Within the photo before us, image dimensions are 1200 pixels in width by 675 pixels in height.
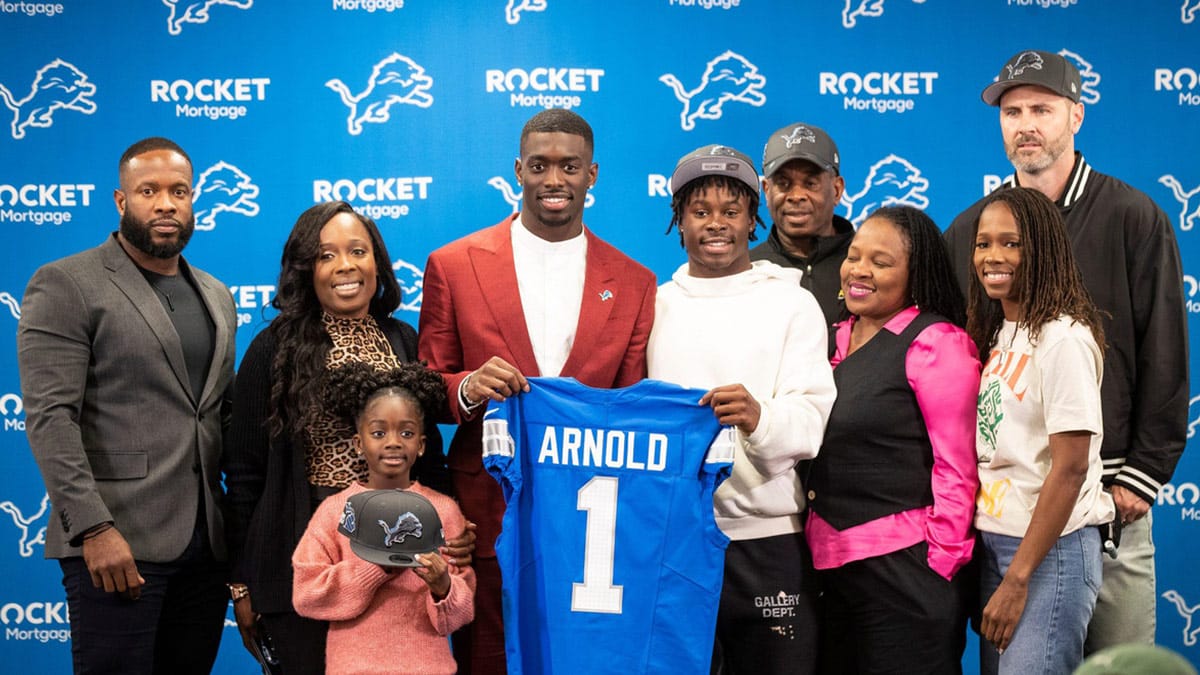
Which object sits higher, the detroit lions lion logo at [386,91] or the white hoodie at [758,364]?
the detroit lions lion logo at [386,91]

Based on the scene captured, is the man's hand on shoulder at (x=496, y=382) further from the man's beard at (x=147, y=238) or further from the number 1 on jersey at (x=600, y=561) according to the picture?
the man's beard at (x=147, y=238)

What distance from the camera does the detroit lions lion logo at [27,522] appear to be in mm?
4672

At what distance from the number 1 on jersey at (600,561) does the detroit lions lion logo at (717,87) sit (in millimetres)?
2445

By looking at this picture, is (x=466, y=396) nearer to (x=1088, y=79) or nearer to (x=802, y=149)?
(x=802, y=149)

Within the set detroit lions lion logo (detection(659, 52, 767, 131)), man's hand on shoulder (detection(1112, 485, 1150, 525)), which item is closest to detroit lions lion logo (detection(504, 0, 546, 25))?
detroit lions lion logo (detection(659, 52, 767, 131))

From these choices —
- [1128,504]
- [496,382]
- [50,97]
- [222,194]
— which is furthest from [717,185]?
[50,97]

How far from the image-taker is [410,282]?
4.69 meters

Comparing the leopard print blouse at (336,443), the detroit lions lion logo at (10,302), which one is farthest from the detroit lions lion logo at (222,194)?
the leopard print blouse at (336,443)

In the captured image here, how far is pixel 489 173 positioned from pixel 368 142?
53 cm

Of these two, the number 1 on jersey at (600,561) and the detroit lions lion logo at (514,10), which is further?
the detroit lions lion logo at (514,10)

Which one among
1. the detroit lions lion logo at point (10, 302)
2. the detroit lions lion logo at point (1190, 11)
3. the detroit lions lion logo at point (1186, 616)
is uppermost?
the detroit lions lion logo at point (1190, 11)

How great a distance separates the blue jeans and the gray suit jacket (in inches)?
84.6

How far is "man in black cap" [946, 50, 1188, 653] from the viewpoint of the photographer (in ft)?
9.78

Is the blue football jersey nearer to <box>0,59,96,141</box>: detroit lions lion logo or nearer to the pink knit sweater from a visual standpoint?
the pink knit sweater
